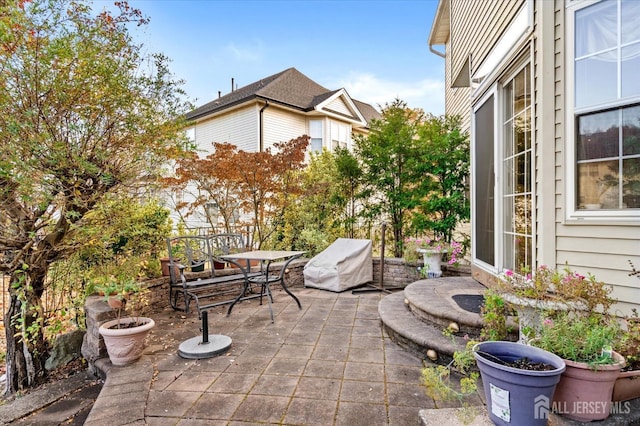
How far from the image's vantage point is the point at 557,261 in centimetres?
270

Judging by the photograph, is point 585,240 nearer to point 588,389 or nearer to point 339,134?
point 588,389

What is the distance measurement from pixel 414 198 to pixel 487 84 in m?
2.46

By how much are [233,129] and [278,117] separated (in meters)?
1.63

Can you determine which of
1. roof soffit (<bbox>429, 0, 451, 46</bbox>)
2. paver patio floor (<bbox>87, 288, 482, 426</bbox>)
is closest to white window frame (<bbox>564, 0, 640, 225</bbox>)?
paver patio floor (<bbox>87, 288, 482, 426</bbox>)

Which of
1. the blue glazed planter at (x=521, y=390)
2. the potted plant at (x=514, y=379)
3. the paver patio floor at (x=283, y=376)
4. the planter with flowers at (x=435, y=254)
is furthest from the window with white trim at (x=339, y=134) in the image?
the blue glazed planter at (x=521, y=390)

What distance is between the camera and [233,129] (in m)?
11.7

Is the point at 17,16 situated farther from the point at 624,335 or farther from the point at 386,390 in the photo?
the point at 624,335

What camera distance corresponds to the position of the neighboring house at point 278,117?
432 inches

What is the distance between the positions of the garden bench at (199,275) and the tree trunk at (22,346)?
1.35m

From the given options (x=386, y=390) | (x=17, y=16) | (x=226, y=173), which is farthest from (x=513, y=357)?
(x=226, y=173)

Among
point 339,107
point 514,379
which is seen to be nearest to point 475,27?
point 514,379

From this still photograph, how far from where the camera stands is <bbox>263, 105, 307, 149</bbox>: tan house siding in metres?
11.0

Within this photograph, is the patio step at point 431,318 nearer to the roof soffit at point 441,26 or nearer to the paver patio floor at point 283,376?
the paver patio floor at point 283,376

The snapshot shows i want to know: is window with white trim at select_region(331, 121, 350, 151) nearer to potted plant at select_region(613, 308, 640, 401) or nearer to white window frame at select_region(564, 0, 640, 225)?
white window frame at select_region(564, 0, 640, 225)
